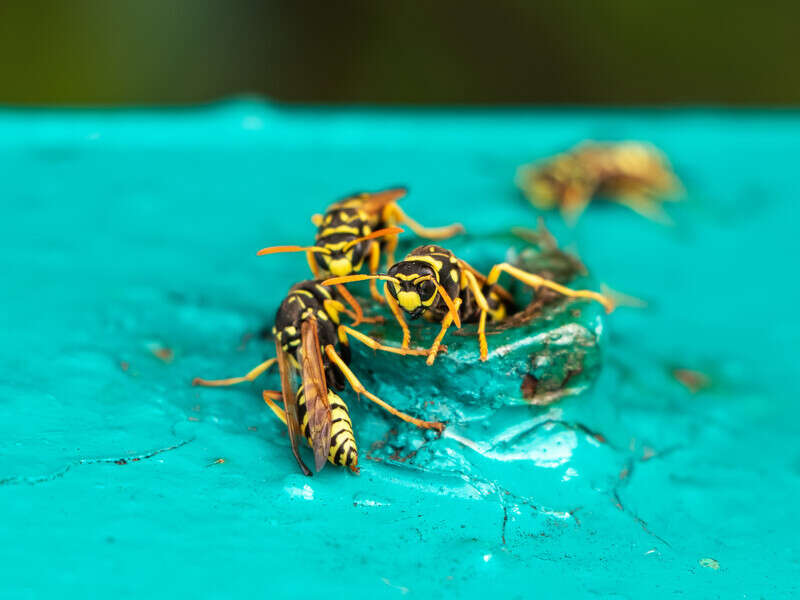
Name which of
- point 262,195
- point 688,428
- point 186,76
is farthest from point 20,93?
point 688,428

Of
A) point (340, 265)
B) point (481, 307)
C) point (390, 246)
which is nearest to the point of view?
point (481, 307)

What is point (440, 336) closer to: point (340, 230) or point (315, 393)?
point (315, 393)

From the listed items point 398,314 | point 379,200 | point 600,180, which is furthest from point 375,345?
point 600,180

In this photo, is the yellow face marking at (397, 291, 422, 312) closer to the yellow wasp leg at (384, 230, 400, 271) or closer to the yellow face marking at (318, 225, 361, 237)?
the yellow face marking at (318, 225, 361, 237)

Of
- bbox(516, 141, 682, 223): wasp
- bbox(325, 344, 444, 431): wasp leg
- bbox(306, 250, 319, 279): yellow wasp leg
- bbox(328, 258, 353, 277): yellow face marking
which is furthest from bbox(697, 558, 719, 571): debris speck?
bbox(516, 141, 682, 223): wasp


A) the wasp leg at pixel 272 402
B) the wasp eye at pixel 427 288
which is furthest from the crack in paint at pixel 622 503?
the wasp leg at pixel 272 402

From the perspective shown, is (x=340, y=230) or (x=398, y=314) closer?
(x=398, y=314)

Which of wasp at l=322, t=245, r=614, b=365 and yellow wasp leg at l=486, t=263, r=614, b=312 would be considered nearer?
wasp at l=322, t=245, r=614, b=365
